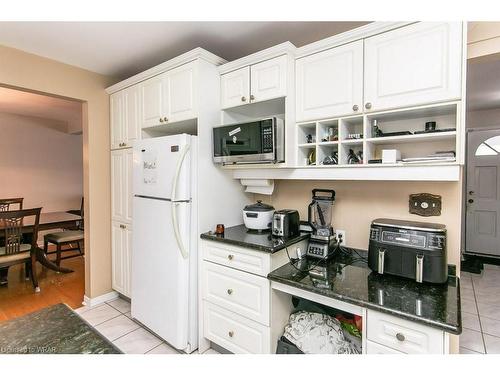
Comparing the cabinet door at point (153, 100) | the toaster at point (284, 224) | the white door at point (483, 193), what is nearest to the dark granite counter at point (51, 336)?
the toaster at point (284, 224)

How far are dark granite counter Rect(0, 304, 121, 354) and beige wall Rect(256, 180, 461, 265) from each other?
1.70 metres

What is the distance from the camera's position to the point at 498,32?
1.56m

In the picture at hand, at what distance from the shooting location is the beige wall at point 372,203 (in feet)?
5.40

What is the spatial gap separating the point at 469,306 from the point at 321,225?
6.61 feet

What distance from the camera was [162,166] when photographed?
6.72 feet

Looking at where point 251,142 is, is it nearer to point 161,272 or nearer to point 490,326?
point 161,272

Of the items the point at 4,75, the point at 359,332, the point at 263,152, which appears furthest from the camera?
the point at 4,75

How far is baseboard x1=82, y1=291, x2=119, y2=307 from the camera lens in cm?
275

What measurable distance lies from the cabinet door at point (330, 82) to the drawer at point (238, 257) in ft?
3.18

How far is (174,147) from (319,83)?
3.60 feet

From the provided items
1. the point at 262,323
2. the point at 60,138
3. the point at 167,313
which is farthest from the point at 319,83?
the point at 60,138

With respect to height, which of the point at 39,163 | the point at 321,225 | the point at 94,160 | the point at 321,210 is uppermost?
the point at 39,163

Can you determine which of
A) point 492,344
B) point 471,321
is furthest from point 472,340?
point 471,321
